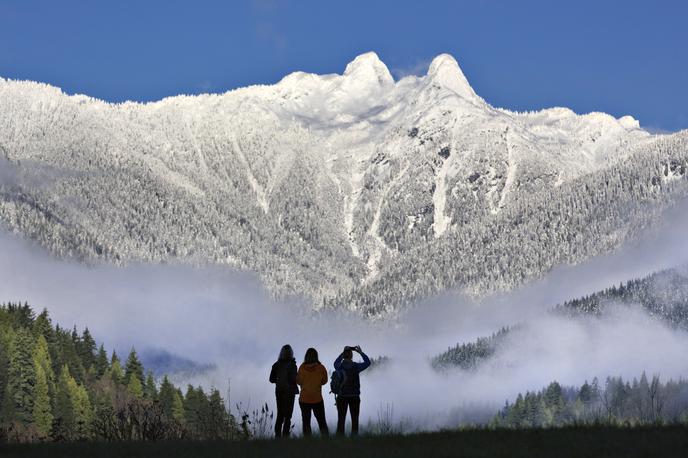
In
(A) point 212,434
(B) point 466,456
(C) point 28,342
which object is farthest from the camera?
(C) point 28,342

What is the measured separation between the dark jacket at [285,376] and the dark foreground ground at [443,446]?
4286 millimetres

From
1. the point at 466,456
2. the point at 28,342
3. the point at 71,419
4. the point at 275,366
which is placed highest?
the point at 28,342

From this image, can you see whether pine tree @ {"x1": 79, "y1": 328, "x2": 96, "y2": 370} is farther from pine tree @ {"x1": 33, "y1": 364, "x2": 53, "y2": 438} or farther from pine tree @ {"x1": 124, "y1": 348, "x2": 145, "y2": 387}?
pine tree @ {"x1": 33, "y1": 364, "x2": 53, "y2": 438}

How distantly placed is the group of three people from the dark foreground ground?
3838 mm

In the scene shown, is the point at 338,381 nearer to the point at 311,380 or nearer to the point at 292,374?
the point at 311,380

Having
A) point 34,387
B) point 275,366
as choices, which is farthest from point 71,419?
point 275,366

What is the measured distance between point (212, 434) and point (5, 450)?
5.01m

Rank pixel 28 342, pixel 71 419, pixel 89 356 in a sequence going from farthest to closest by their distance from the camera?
1. pixel 89 356
2. pixel 28 342
3. pixel 71 419

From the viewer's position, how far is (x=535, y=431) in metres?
22.1

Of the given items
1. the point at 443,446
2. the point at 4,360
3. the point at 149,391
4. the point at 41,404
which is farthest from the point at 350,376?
the point at 149,391

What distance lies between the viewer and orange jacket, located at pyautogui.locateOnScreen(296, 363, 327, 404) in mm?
26641

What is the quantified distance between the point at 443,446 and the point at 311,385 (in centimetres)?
706

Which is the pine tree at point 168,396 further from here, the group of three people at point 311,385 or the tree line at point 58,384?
the group of three people at point 311,385

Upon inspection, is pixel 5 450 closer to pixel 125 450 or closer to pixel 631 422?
pixel 125 450
